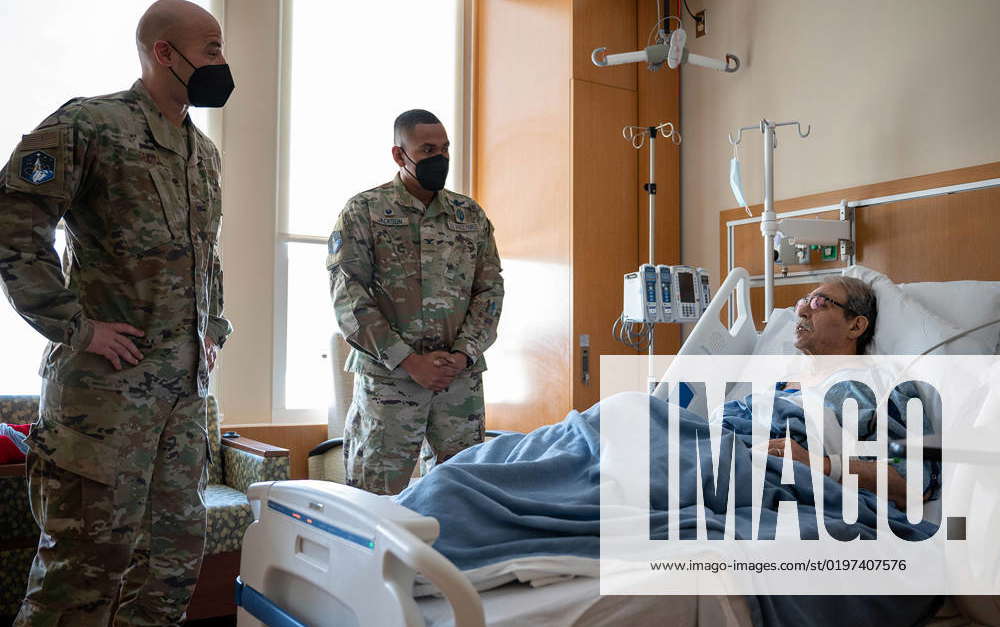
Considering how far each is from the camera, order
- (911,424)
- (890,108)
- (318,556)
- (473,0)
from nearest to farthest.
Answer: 1. (318,556)
2. (911,424)
3. (890,108)
4. (473,0)

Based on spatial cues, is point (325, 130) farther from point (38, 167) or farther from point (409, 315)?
point (38, 167)

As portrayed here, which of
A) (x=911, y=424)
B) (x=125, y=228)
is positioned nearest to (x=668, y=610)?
(x=911, y=424)

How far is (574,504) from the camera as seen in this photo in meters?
1.57

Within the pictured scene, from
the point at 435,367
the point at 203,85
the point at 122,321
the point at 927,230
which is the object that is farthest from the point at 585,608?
the point at 927,230

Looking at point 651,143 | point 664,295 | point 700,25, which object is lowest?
point 664,295

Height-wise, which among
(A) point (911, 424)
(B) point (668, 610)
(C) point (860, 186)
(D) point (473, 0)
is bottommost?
(B) point (668, 610)

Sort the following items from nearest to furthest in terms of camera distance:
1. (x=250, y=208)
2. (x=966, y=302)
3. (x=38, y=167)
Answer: (x=38, y=167) → (x=966, y=302) → (x=250, y=208)

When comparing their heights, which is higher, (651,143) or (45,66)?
(45,66)

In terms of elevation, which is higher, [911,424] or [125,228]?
[125,228]

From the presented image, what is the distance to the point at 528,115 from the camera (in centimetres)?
448

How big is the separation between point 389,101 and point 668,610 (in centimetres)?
382

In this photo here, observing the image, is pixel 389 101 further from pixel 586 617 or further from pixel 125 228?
pixel 586 617

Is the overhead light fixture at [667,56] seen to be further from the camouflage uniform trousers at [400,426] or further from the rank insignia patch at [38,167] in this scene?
the rank insignia patch at [38,167]

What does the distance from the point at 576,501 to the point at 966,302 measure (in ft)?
5.40
